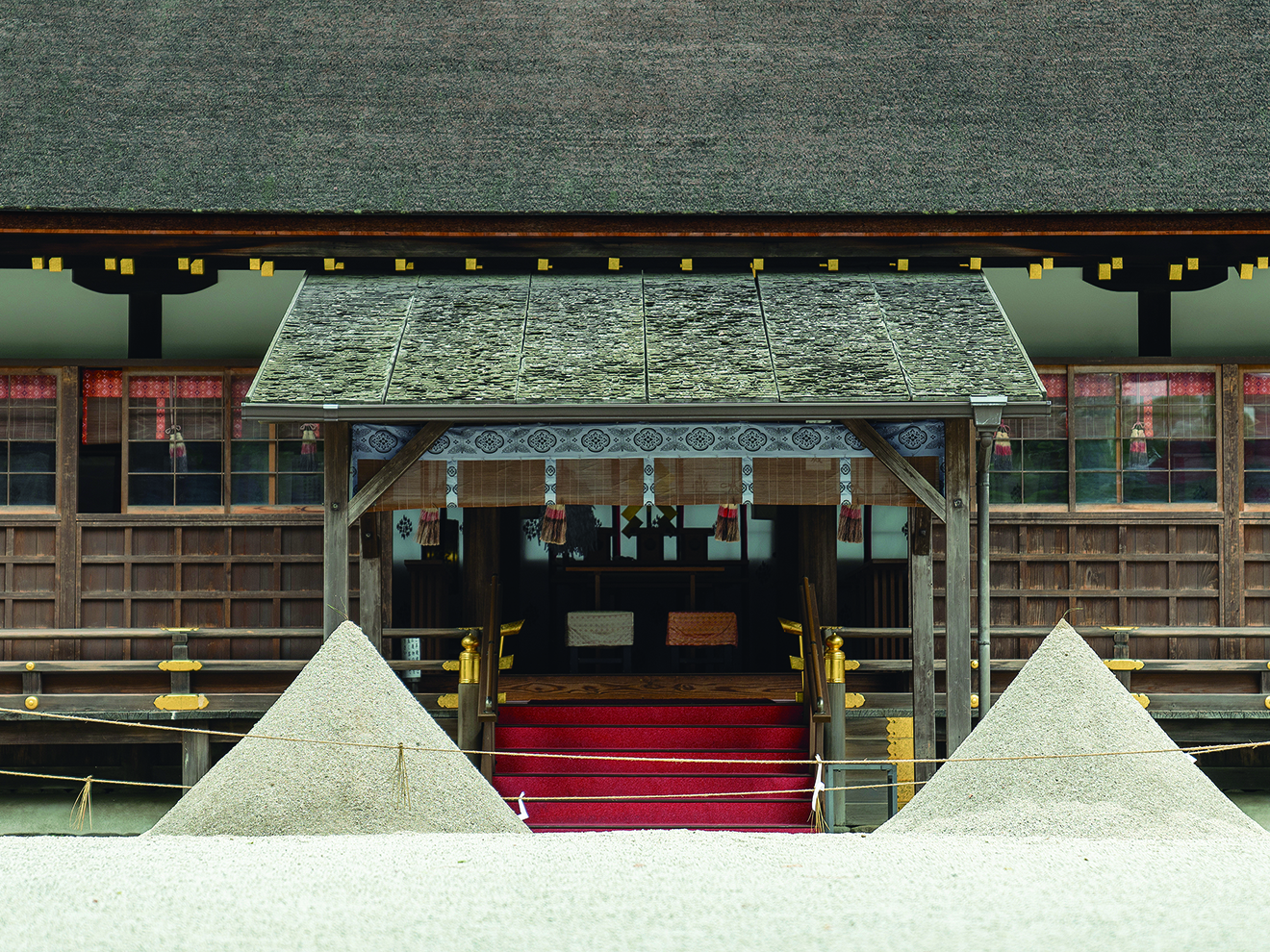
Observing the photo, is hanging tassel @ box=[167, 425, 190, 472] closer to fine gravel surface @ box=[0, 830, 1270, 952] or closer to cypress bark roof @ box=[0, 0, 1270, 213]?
cypress bark roof @ box=[0, 0, 1270, 213]

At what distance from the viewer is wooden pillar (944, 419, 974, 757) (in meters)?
6.96

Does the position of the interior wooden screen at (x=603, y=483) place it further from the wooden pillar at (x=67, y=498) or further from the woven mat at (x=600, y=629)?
the wooden pillar at (x=67, y=498)

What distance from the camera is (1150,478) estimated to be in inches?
351

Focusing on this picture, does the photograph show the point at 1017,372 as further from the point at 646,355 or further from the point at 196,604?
the point at 196,604

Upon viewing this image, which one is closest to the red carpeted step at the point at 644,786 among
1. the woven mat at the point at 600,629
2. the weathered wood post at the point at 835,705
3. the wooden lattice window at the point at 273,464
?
the weathered wood post at the point at 835,705

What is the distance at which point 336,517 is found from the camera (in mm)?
6965

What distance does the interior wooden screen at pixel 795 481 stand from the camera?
7.22m

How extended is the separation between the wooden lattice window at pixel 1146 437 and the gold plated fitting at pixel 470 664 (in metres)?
5.03

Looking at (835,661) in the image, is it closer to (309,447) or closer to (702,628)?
(702,628)

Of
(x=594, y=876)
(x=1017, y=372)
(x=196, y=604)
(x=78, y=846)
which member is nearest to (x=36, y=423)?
(x=196, y=604)

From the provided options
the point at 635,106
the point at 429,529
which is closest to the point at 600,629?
the point at 429,529

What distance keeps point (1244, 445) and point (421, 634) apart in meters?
6.78

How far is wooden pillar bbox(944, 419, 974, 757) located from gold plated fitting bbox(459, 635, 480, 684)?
3329 mm

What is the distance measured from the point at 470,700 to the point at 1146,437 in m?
5.79
